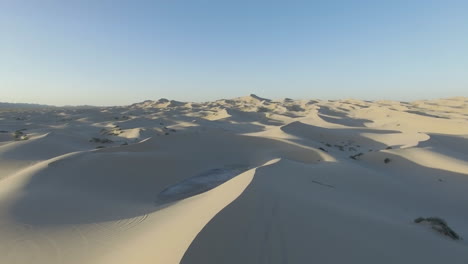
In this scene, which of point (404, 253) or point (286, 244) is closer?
point (286, 244)

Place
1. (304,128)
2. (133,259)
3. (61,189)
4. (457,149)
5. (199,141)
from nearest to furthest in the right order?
(133,259) → (61,189) → (199,141) → (457,149) → (304,128)

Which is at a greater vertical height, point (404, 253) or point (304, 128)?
point (404, 253)

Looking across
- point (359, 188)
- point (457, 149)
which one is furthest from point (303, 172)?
point (457, 149)

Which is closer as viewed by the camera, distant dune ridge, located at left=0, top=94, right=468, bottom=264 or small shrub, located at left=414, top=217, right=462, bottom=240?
distant dune ridge, located at left=0, top=94, right=468, bottom=264

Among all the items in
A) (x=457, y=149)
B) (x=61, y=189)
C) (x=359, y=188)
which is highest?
(x=61, y=189)

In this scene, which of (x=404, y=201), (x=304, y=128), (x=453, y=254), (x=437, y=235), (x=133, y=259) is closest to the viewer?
(x=133, y=259)

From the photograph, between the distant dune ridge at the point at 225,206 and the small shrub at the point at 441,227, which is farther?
the small shrub at the point at 441,227

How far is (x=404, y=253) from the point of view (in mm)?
4793

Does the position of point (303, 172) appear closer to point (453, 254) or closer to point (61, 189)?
point (453, 254)

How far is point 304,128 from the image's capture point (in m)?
24.8

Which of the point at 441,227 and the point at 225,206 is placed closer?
the point at 225,206

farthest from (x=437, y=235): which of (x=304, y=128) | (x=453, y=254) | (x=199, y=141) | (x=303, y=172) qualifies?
Answer: (x=304, y=128)

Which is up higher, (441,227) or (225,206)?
(225,206)

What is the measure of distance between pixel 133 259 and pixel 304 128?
21657 mm
